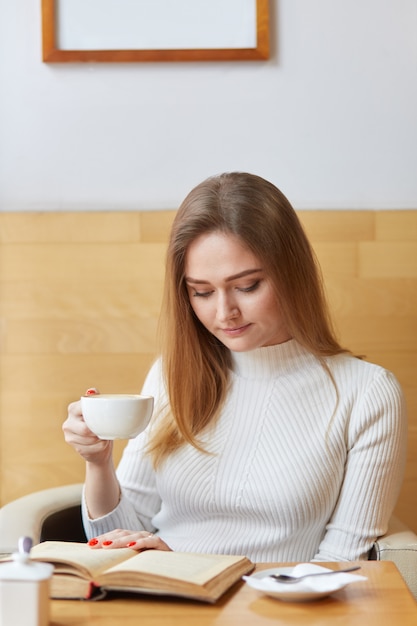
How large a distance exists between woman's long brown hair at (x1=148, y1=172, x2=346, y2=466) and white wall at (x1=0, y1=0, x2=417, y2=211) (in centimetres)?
39

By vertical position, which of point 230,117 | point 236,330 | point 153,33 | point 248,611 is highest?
point 153,33

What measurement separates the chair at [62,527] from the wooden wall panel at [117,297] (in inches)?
12.1

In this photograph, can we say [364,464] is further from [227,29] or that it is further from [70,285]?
[227,29]

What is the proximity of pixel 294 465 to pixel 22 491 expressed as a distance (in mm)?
737

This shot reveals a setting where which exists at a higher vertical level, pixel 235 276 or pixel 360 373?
pixel 235 276

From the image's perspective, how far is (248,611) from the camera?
3.04 feet

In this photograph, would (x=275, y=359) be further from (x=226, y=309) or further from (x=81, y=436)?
(x=81, y=436)

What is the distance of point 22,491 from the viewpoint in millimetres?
1931

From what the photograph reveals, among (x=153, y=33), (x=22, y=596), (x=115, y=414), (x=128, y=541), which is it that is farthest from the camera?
(x=153, y=33)

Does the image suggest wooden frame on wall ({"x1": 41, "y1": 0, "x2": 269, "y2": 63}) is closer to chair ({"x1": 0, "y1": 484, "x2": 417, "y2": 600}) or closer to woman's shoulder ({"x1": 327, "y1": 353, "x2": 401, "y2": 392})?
woman's shoulder ({"x1": 327, "y1": 353, "x2": 401, "y2": 392})

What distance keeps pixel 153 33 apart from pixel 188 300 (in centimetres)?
66

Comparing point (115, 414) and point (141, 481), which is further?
point (141, 481)

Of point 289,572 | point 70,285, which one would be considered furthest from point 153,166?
point 289,572

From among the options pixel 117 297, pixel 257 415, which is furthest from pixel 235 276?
pixel 117 297
